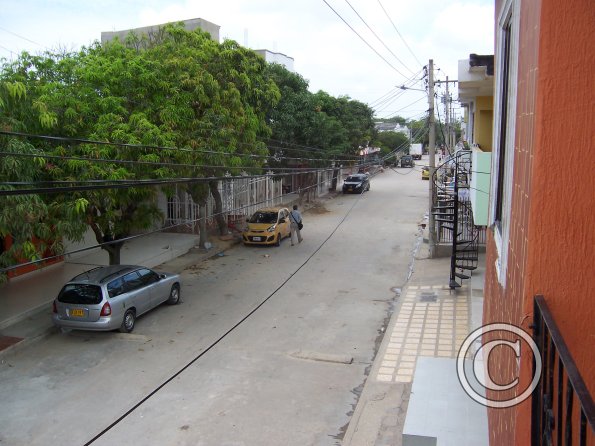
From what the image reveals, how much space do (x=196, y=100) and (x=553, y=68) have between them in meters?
13.9

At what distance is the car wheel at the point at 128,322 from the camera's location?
1225cm

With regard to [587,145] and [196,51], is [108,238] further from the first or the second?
[587,145]

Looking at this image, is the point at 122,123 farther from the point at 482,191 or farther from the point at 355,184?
the point at 355,184

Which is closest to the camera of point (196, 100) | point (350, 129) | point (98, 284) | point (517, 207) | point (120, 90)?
point (517, 207)

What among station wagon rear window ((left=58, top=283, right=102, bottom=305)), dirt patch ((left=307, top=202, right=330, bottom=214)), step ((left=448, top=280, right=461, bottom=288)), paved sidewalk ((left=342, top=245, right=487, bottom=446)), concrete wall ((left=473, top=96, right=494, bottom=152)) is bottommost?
paved sidewalk ((left=342, top=245, right=487, bottom=446))

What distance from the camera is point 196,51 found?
15.6 meters

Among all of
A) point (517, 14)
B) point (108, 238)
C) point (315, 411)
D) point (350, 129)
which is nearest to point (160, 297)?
point (108, 238)

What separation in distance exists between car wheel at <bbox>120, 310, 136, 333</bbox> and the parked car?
9.85 metres

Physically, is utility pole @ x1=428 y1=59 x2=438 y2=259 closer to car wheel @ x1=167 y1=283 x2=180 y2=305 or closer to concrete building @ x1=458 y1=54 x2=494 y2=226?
concrete building @ x1=458 y1=54 x2=494 y2=226

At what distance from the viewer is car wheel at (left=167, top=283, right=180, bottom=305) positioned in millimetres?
14547

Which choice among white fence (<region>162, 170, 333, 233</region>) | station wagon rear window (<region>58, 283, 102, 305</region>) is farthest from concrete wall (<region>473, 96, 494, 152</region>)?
station wagon rear window (<region>58, 283, 102, 305</region>)

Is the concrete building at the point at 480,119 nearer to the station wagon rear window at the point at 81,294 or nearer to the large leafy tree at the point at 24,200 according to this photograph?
the large leafy tree at the point at 24,200

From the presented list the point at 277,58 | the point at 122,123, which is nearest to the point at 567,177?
the point at 122,123

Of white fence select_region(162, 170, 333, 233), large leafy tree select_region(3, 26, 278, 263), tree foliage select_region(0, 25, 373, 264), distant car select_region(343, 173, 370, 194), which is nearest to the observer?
tree foliage select_region(0, 25, 373, 264)
